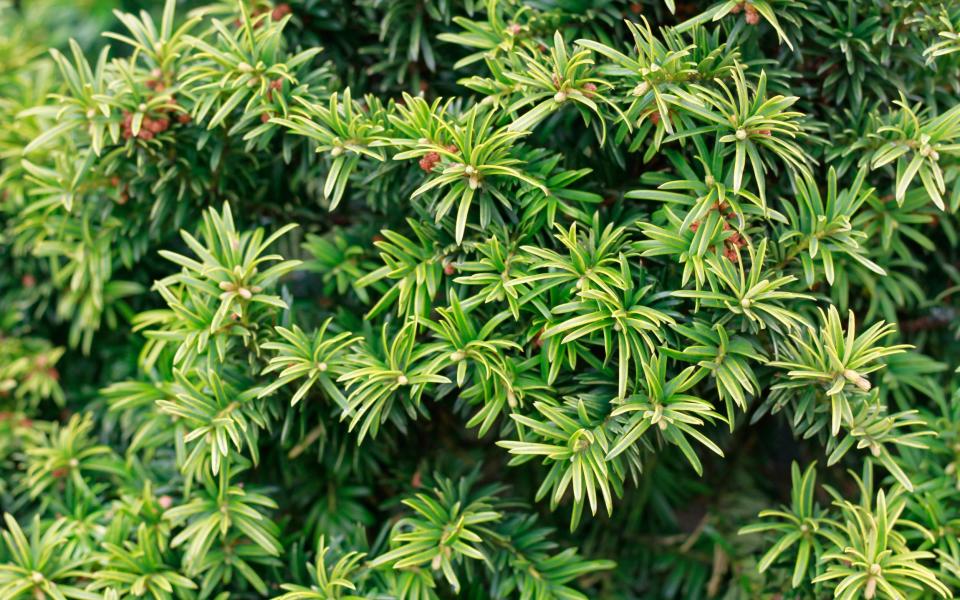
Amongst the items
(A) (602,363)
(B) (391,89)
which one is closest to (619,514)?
(A) (602,363)

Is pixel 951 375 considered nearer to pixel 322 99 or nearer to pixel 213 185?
pixel 322 99

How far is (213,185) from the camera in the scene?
1.29 meters

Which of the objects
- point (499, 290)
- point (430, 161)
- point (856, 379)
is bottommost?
point (856, 379)

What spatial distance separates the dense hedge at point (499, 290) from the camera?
1032 millimetres

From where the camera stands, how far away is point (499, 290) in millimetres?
1051

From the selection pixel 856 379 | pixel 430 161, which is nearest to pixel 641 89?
pixel 430 161

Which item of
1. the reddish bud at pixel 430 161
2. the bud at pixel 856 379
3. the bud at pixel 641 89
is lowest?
the bud at pixel 856 379

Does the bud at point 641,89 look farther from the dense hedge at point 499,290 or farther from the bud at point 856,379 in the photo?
the bud at point 856,379

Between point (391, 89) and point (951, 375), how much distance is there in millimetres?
1015

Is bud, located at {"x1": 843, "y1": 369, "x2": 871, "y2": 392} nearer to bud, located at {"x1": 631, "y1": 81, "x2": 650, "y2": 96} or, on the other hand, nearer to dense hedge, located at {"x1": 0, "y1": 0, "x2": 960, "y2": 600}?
dense hedge, located at {"x1": 0, "y1": 0, "x2": 960, "y2": 600}

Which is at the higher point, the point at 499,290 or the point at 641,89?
the point at 641,89

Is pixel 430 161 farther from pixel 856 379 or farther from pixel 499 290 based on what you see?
pixel 856 379

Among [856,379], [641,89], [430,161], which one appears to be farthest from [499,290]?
[856,379]

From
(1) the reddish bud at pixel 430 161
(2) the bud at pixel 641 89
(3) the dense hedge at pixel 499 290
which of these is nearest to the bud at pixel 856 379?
(3) the dense hedge at pixel 499 290
